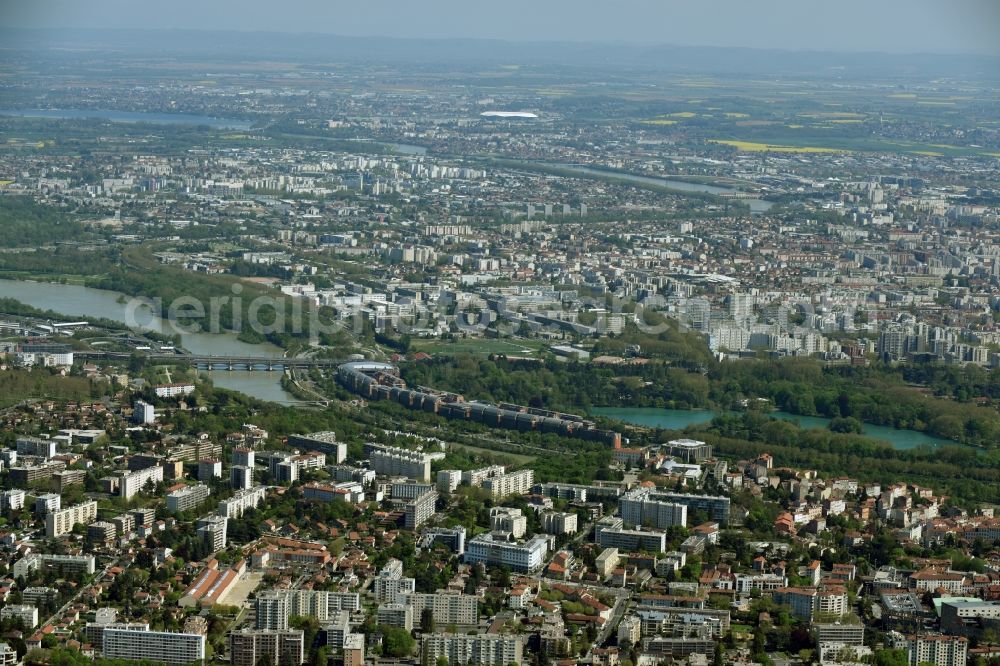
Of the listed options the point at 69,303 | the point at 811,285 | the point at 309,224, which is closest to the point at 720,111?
the point at 309,224

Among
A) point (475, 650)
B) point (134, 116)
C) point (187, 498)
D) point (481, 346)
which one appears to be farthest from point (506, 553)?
point (134, 116)

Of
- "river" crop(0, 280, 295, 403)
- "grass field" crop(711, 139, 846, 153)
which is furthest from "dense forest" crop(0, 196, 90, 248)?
"grass field" crop(711, 139, 846, 153)

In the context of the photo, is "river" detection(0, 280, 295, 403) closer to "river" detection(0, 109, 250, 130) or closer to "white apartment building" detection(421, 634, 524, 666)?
"white apartment building" detection(421, 634, 524, 666)

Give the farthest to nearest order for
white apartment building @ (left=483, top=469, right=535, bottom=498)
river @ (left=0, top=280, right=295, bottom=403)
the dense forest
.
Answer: the dense forest → river @ (left=0, top=280, right=295, bottom=403) → white apartment building @ (left=483, top=469, right=535, bottom=498)

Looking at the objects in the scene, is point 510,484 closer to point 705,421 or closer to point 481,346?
point 705,421

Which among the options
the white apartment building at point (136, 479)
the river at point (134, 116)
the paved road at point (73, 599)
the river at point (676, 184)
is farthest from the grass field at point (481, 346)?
the river at point (134, 116)

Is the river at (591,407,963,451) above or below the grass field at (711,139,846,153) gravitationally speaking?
above

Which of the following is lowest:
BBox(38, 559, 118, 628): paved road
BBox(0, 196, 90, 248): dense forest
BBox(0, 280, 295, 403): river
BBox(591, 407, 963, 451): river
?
BBox(0, 196, 90, 248): dense forest

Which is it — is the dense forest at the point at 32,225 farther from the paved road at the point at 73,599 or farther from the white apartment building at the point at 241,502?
the paved road at the point at 73,599
